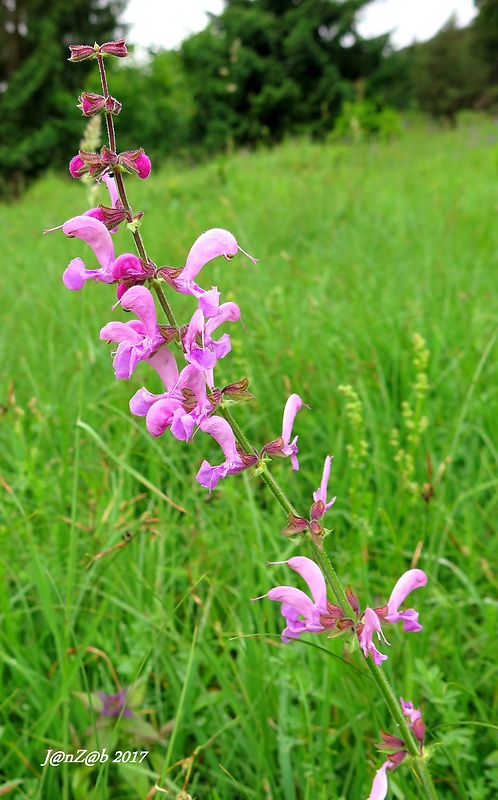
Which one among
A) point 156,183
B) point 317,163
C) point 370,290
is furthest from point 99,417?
point 156,183

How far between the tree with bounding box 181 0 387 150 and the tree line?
0.03 meters

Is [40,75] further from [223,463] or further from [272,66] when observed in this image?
[223,463]

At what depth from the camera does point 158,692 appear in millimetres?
1470

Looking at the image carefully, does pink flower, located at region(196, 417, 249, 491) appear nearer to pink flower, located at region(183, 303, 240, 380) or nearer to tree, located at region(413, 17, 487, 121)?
pink flower, located at region(183, 303, 240, 380)

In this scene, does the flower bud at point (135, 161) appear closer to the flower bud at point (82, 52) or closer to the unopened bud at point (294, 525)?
the flower bud at point (82, 52)

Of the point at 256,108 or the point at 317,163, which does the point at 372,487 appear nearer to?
the point at 317,163

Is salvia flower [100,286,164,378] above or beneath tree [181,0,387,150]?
→ beneath

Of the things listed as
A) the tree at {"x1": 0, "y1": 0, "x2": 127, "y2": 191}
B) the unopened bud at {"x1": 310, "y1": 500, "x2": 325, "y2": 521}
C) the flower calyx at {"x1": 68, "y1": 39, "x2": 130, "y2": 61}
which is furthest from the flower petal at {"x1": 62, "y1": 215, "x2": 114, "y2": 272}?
the tree at {"x1": 0, "y1": 0, "x2": 127, "y2": 191}

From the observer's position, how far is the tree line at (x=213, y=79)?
16344 millimetres

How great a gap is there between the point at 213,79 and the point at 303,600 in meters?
17.3

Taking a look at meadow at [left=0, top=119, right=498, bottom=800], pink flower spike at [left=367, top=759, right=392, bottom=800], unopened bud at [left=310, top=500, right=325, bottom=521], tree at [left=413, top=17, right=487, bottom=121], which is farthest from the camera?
tree at [left=413, top=17, right=487, bottom=121]

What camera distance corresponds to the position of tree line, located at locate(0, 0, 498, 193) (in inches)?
643

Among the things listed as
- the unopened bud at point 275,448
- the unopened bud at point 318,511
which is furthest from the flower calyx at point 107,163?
the unopened bud at point 318,511

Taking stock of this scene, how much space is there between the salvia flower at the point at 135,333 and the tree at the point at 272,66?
15882mm
